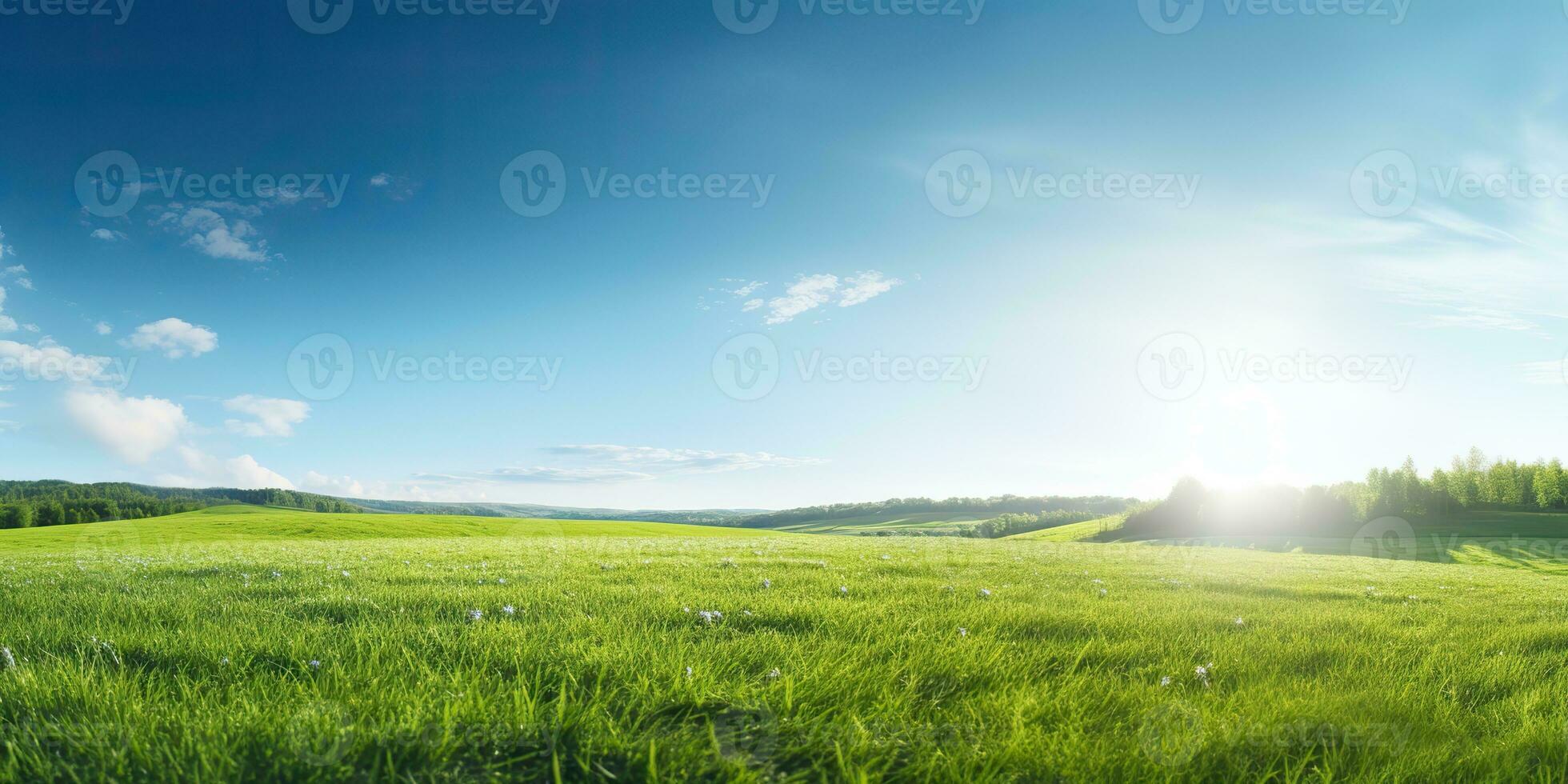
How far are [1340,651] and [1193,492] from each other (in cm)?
12520

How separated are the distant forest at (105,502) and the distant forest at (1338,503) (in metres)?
166

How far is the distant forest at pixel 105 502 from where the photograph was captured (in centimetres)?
10206

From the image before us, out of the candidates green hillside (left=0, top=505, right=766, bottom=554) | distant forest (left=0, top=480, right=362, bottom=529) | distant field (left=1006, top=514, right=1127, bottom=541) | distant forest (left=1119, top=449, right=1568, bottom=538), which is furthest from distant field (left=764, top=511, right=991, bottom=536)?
distant forest (left=0, top=480, right=362, bottom=529)

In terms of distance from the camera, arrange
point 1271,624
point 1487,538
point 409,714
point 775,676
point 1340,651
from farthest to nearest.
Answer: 1. point 1487,538
2. point 1271,624
3. point 1340,651
4. point 775,676
5. point 409,714

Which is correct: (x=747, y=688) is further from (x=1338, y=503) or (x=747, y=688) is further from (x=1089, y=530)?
(x=1338, y=503)

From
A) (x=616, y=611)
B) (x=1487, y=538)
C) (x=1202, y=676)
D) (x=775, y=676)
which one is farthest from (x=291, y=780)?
(x=1487, y=538)

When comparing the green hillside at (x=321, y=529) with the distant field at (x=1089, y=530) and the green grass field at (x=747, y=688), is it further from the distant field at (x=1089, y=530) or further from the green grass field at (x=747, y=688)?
the distant field at (x=1089, y=530)

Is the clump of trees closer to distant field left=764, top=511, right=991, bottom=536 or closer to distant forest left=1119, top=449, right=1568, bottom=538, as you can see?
distant forest left=1119, top=449, right=1568, bottom=538

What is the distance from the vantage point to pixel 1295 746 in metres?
3.36

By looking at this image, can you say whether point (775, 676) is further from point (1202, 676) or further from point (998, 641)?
point (1202, 676)

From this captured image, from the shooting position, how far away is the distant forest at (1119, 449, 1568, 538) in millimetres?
101625

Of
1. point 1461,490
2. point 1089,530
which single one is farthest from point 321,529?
point 1461,490

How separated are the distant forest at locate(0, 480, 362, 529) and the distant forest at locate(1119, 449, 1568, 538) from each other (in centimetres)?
16596

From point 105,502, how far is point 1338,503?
691 feet
